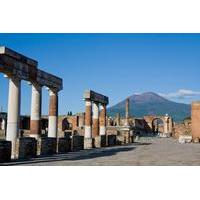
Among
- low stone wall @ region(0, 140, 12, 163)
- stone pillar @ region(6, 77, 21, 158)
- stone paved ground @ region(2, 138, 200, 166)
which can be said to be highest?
stone pillar @ region(6, 77, 21, 158)

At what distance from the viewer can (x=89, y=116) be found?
28.5m

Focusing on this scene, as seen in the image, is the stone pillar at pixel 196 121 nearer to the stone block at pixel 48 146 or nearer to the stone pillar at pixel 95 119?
the stone pillar at pixel 95 119

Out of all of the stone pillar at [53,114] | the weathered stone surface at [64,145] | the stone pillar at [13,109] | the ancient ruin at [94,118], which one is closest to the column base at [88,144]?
A: the ancient ruin at [94,118]

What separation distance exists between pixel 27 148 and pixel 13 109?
1.85m

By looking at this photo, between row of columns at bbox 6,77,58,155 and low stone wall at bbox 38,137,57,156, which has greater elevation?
row of columns at bbox 6,77,58,155

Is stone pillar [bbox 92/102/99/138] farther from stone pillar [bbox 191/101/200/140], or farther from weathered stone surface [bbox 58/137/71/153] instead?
weathered stone surface [bbox 58/137/71/153]

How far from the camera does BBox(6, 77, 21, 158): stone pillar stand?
1659cm

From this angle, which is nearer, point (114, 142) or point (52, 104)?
point (52, 104)

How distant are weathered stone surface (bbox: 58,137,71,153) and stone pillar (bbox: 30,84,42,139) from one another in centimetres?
122

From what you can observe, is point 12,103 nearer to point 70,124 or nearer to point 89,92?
point 89,92

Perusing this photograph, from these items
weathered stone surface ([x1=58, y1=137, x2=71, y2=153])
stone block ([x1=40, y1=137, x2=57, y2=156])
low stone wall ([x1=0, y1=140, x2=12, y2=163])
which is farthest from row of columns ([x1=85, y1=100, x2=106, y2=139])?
low stone wall ([x1=0, y1=140, x2=12, y2=163])

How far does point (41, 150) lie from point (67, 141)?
3155 millimetres

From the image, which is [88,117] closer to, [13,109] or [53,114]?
[53,114]
